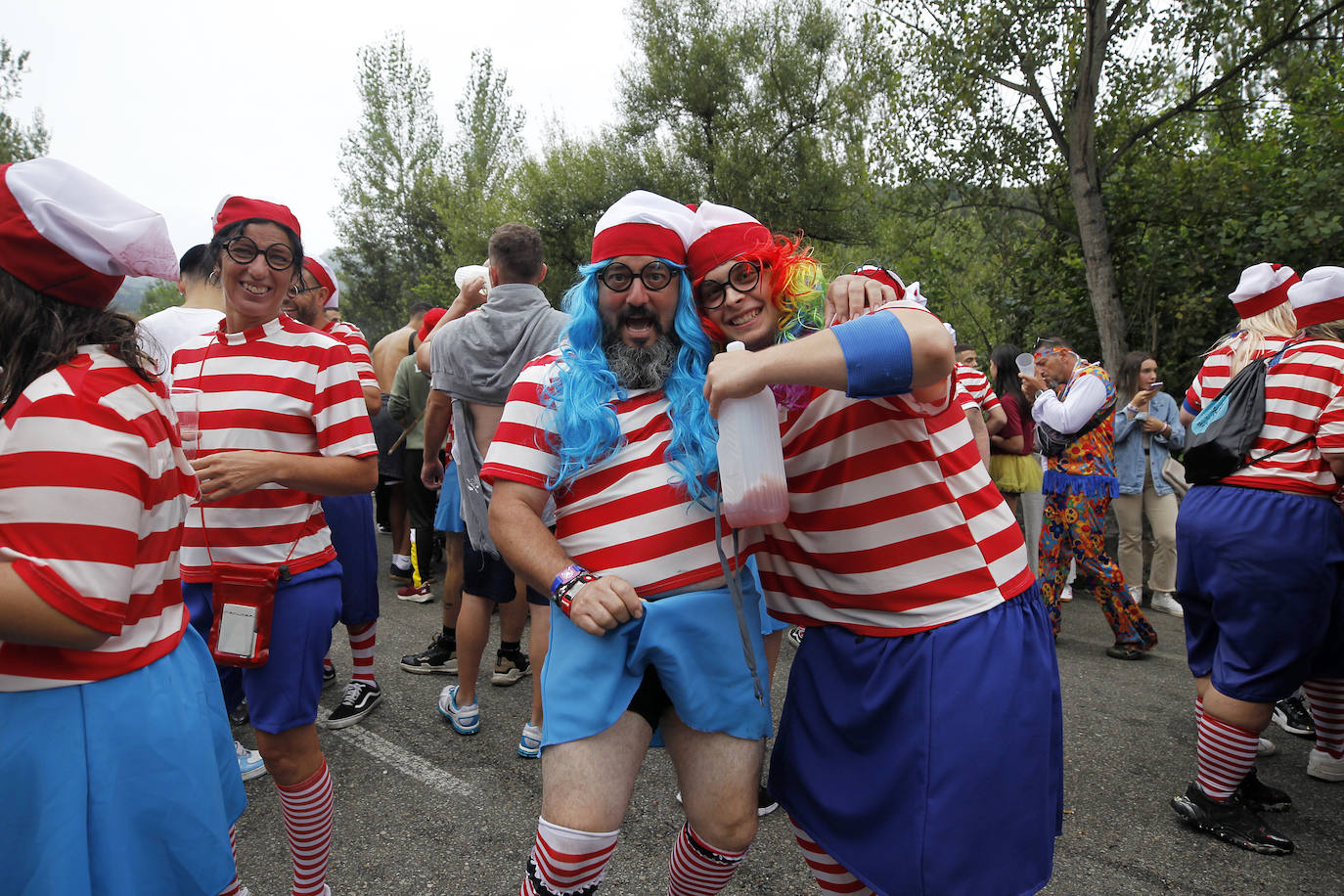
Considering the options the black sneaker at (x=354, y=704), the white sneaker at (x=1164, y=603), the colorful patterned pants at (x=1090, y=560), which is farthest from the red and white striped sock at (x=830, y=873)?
the white sneaker at (x=1164, y=603)

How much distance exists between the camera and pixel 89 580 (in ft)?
4.25

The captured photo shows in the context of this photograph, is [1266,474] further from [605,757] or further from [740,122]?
[740,122]

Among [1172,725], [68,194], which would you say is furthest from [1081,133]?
[68,194]

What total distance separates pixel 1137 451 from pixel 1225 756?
3.96 m

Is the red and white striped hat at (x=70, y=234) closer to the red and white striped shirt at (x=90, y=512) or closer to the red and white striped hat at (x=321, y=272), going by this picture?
the red and white striped shirt at (x=90, y=512)

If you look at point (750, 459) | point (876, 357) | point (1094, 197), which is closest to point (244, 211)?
point (750, 459)

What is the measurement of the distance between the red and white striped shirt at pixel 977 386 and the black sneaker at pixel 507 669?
277 centimetres

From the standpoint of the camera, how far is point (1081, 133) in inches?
340

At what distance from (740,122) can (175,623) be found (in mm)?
17773

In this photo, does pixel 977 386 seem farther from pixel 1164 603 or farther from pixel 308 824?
pixel 308 824

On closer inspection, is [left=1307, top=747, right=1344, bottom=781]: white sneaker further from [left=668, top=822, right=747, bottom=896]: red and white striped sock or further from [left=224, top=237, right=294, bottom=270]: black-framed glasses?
[left=224, top=237, right=294, bottom=270]: black-framed glasses

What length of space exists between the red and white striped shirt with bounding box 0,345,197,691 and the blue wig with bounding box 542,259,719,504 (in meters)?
0.72

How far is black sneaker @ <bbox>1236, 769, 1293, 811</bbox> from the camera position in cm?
321

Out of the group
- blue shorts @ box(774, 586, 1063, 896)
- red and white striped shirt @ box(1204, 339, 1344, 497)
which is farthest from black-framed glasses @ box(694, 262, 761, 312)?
red and white striped shirt @ box(1204, 339, 1344, 497)
